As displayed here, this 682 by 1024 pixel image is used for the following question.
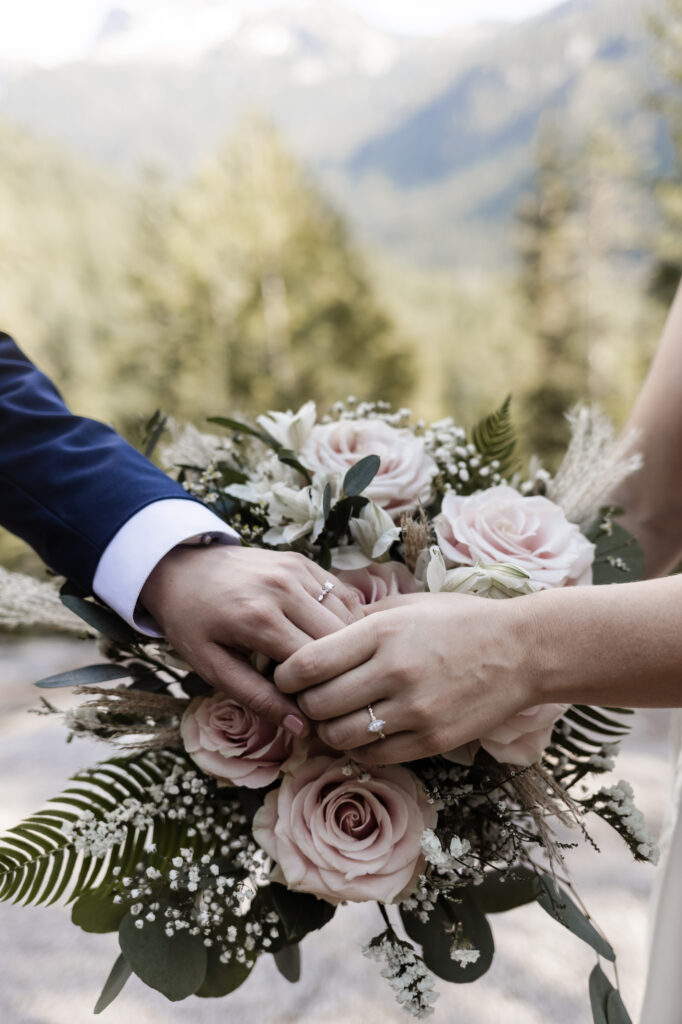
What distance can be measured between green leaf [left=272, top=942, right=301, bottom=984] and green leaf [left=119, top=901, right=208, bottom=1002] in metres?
0.16

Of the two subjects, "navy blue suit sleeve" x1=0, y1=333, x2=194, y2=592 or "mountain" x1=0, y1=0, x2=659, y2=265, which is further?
"mountain" x1=0, y1=0, x2=659, y2=265

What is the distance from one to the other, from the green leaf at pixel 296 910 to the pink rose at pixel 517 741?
0.24 m

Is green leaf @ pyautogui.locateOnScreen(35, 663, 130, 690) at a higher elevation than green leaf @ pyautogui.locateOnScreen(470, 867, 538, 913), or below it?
higher

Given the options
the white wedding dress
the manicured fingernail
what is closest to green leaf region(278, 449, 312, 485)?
the manicured fingernail

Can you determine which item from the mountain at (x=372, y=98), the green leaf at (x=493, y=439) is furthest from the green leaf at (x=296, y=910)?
the mountain at (x=372, y=98)

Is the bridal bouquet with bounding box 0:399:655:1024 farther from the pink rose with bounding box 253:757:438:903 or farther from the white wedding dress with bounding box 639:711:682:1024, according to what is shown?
the white wedding dress with bounding box 639:711:682:1024

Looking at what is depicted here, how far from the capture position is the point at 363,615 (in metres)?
0.90

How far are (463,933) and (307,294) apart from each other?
562 cm

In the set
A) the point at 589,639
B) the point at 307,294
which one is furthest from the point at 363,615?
the point at 307,294

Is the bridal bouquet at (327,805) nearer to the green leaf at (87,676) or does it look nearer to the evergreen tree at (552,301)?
the green leaf at (87,676)

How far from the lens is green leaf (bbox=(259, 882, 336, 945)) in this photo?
33.4 inches

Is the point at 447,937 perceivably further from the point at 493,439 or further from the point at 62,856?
the point at 493,439

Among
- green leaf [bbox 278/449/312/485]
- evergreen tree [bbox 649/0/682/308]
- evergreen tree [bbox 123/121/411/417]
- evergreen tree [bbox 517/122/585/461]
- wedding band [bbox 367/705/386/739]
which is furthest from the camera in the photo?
evergreen tree [bbox 517/122/585/461]

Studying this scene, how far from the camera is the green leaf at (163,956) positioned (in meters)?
A: 0.82
